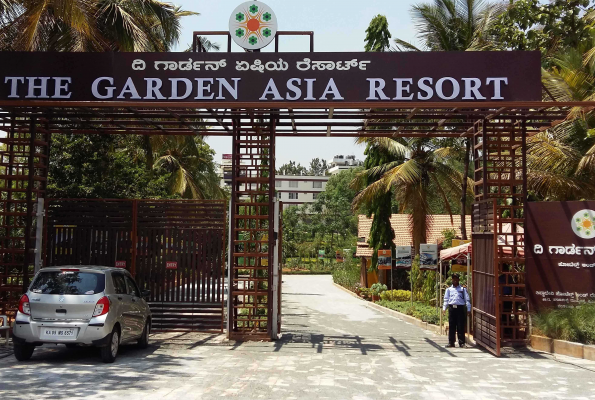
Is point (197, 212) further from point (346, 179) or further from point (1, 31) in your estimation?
point (346, 179)

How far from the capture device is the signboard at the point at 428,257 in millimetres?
22719

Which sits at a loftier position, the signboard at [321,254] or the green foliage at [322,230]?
the green foliage at [322,230]

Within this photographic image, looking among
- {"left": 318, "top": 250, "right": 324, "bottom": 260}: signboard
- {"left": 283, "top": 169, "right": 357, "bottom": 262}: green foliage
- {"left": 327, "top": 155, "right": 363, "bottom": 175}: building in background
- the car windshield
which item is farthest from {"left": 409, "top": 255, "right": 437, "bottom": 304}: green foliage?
{"left": 327, "top": 155, "right": 363, "bottom": 175}: building in background

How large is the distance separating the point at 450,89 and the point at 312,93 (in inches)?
102

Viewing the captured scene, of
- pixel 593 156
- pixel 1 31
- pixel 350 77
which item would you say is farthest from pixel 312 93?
pixel 1 31

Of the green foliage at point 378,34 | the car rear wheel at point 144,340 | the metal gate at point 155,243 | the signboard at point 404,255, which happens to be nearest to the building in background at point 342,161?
the green foliage at point 378,34

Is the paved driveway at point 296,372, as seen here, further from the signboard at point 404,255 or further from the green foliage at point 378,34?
the green foliage at point 378,34

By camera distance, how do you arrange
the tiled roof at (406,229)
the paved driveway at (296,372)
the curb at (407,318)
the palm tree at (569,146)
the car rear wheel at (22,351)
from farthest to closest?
the tiled roof at (406,229)
the curb at (407,318)
the palm tree at (569,146)
the car rear wheel at (22,351)
the paved driveway at (296,372)

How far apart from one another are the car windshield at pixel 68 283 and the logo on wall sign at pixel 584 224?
9591 mm

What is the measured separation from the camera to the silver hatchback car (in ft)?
34.3

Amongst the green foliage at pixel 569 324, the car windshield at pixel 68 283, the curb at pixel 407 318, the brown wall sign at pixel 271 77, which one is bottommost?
the curb at pixel 407 318

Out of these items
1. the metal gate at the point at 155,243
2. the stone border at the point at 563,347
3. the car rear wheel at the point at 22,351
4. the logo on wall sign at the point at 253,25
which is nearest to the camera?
the car rear wheel at the point at 22,351

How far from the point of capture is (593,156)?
17266 mm

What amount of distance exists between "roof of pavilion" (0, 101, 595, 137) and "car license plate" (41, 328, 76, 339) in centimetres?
428
